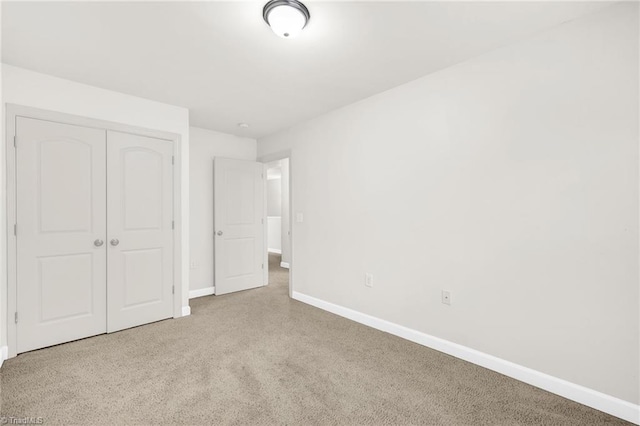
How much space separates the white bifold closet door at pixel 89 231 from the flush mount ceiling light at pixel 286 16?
2142 millimetres

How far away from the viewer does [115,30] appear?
79.0 inches

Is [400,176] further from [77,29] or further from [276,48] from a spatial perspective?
[77,29]

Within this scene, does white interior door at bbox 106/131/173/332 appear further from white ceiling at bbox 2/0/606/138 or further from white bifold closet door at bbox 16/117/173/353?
white ceiling at bbox 2/0/606/138

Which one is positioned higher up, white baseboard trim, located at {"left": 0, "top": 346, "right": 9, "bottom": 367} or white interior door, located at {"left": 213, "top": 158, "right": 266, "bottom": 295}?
white interior door, located at {"left": 213, "top": 158, "right": 266, "bottom": 295}

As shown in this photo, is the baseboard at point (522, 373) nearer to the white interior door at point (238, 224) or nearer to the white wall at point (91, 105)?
the white interior door at point (238, 224)

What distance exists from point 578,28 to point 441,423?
8.46 feet

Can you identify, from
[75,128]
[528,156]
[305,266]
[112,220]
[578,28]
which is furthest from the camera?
[305,266]

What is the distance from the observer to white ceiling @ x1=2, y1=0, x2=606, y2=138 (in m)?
1.82

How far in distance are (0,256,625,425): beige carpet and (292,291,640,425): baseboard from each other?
0.06m

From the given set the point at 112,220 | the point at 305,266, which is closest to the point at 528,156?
the point at 305,266

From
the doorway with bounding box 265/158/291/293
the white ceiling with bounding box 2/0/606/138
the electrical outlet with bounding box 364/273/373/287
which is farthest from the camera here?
the doorway with bounding box 265/158/291/293

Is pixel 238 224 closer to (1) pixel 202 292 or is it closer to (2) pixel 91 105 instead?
(1) pixel 202 292

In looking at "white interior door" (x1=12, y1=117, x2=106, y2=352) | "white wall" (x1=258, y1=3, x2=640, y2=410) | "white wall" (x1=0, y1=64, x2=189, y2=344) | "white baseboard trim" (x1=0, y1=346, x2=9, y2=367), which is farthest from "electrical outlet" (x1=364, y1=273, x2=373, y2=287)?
"white baseboard trim" (x1=0, y1=346, x2=9, y2=367)

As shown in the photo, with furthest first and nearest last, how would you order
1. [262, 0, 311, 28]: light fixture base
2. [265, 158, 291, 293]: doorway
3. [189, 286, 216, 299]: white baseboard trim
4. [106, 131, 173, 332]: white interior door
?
1. [265, 158, 291, 293]: doorway
2. [189, 286, 216, 299]: white baseboard trim
3. [106, 131, 173, 332]: white interior door
4. [262, 0, 311, 28]: light fixture base
